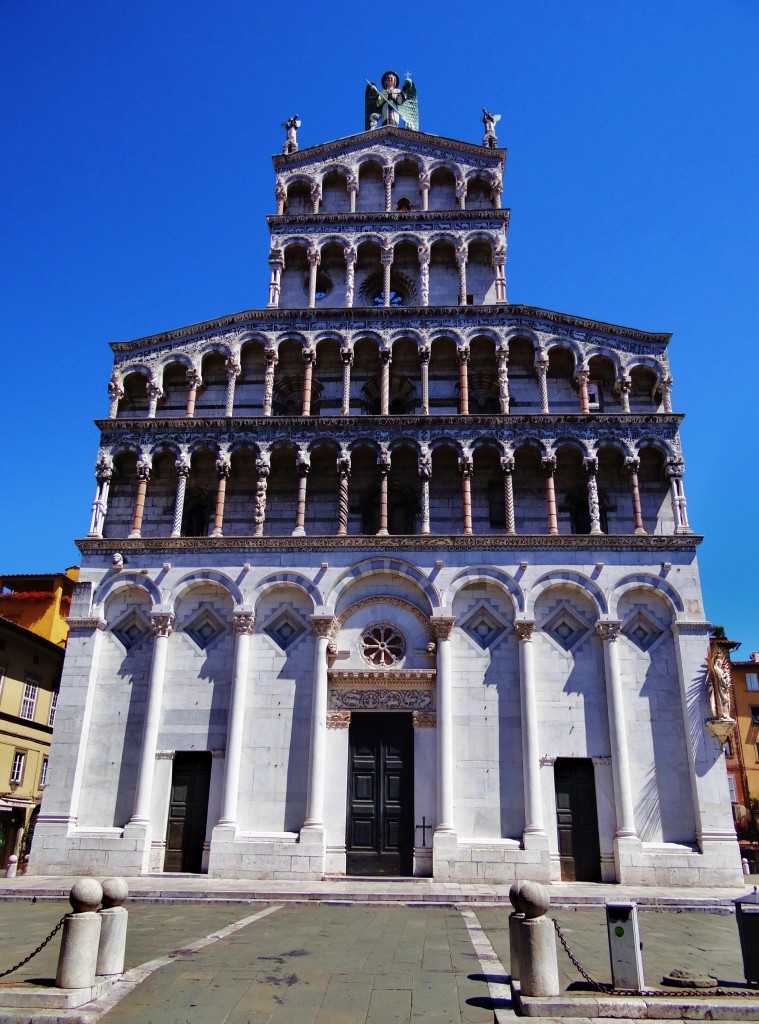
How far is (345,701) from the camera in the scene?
80.3 feet

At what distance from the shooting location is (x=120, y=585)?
2594 centimetres

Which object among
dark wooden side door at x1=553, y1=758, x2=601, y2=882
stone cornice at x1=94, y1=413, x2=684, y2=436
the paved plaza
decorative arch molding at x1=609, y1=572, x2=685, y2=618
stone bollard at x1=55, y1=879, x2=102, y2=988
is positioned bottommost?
the paved plaza

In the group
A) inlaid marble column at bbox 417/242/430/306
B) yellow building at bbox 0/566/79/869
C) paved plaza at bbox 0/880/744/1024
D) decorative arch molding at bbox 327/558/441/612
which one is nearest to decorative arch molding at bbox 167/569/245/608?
decorative arch molding at bbox 327/558/441/612

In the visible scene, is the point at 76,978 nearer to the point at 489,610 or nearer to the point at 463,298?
the point at 489,610

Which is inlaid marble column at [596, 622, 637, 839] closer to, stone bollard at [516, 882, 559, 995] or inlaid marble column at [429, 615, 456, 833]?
inlaid marble column at [429, 615, 456, 833]

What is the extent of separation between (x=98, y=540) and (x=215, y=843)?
33.9ft

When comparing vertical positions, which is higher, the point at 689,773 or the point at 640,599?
the point at 640,599

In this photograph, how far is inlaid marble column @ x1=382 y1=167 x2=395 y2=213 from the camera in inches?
1282

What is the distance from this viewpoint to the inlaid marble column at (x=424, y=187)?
32500 millimetres

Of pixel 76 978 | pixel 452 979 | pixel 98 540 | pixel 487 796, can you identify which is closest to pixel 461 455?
pixel 487 796

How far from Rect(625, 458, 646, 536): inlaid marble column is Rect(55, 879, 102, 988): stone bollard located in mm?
20136

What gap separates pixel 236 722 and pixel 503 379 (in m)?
14.5

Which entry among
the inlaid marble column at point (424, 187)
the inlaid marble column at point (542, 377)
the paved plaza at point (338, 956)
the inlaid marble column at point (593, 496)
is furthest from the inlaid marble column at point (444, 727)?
the inlaid marble column at point (424, 187)

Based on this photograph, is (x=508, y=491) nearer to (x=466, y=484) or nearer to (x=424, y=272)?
(x=466, y=484)
